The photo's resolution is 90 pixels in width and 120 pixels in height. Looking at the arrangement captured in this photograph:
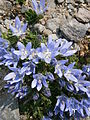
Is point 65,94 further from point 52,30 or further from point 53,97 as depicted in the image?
point 52,30

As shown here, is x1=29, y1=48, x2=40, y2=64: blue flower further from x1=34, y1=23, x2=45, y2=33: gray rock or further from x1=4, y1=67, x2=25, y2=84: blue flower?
x1=34, y1=23, x2=45, y2=33: gray rock

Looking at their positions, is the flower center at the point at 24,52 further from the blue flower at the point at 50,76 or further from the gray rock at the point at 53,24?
the gray rock at the point at 53,24

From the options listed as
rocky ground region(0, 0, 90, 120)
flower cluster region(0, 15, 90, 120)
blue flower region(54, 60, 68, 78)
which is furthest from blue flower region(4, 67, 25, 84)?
rocky ground region(0, 0, 90, 120)

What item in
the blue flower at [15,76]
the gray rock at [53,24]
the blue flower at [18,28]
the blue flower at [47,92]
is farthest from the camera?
the gray rock at [53,24]

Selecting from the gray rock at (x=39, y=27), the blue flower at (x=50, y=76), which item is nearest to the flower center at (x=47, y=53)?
the blue flower at (x=50, y=76)

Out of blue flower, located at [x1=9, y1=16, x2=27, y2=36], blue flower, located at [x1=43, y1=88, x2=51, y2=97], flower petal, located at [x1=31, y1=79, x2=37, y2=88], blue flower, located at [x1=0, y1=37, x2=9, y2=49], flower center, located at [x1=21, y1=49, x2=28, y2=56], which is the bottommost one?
blue flower, located at [x1=43, y1=88, x2=51, y2=97]

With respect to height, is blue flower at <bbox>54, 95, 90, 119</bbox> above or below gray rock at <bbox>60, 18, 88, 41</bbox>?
below

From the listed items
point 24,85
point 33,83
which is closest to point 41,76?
point 33,83

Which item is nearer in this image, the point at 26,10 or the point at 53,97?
the point at 53,97
